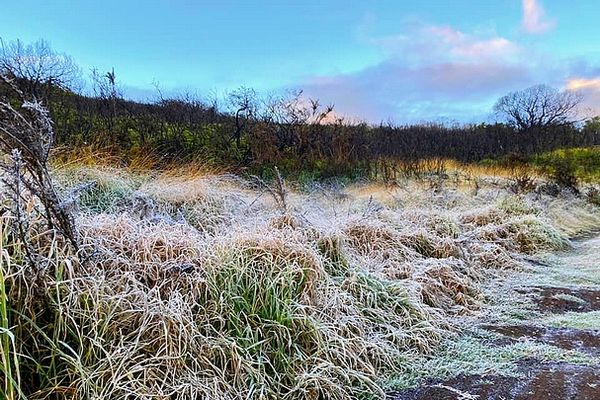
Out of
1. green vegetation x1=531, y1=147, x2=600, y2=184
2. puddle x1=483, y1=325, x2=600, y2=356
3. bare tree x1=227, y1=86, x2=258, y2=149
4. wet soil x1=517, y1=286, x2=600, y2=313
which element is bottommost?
wet soil x1=517, y1=286, x2=600, y2=313

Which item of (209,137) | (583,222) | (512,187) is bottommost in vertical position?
(583,222)

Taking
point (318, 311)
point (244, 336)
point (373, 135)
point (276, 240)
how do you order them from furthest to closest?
point (373, 135), point (276, 240), point (318, 311), point (244, 336)

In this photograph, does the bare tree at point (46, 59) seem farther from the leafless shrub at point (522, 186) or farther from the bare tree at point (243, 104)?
the leafless shrub at point (522, 186)

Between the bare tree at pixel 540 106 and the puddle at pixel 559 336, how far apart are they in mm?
20277

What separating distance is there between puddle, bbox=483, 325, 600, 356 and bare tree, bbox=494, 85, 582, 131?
20.3 m

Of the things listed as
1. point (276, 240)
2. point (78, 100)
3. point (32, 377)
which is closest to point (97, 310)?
point (32, 377)

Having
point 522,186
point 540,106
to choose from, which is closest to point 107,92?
point 522,186

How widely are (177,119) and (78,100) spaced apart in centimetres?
234

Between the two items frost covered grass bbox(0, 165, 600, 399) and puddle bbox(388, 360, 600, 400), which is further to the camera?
puddle bbox(388, 360, 600, 400)

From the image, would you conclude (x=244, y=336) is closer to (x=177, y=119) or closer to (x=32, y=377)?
(x=32, y=377)

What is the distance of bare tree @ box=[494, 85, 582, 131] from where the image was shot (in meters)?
21.4

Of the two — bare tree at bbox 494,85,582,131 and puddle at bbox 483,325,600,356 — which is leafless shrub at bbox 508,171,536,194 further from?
bare tree at bbox 494,85,582,131

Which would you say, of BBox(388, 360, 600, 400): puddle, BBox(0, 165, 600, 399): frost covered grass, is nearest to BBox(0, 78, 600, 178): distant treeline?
BBox(0, 165, 600, 399): frost covered grass

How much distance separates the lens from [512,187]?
26.3 ft
